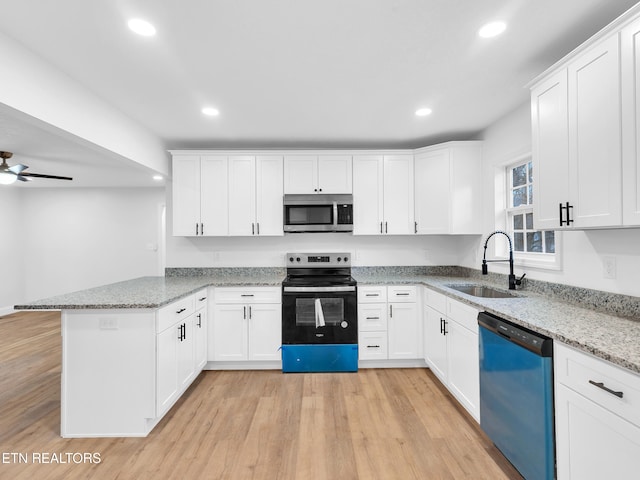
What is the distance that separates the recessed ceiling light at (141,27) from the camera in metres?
1.59

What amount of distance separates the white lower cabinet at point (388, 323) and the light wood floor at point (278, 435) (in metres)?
0.23

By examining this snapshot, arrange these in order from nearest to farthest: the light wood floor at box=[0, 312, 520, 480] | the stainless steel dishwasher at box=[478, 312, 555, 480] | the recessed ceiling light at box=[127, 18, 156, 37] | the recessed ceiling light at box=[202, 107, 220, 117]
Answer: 1. the stainless steel dishwasher at box=[478, 312, 555, 480]
2. the recessed ceiling light at box=[127, 18, 156, 37]
3. the light wood floor at box=[0, 312, 520, 480]
4. the recessed ceiling light at box=[202, 107, 220, 117]

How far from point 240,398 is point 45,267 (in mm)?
5724

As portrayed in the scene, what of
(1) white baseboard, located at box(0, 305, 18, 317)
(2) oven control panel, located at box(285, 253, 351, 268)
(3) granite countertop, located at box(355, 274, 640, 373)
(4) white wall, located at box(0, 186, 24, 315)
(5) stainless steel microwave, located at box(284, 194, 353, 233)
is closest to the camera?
(3) granite countertop, located at box(355, 274, 640, 373)

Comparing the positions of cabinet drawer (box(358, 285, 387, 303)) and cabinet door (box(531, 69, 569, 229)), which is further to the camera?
cabinet drawer (box(358, 285, 387, 303))

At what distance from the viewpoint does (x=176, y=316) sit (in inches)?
99.1

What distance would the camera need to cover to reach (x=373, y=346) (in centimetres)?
324

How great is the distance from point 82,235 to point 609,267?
24.8 ft

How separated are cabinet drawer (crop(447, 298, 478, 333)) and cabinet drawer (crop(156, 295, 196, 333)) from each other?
2.23 m

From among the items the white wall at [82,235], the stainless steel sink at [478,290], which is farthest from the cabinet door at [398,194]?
the white wall at [82,235]

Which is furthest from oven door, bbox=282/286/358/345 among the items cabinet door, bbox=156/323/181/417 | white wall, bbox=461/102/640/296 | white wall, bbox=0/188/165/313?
white wall, bbox=0/188/165/313

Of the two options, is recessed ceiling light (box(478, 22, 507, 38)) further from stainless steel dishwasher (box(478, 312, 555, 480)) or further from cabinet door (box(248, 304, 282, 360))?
cabinet door (box(248, 304, 282, 360))

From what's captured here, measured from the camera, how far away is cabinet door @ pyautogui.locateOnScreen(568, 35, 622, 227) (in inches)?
56.5

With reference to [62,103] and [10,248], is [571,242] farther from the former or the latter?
[10,248]
